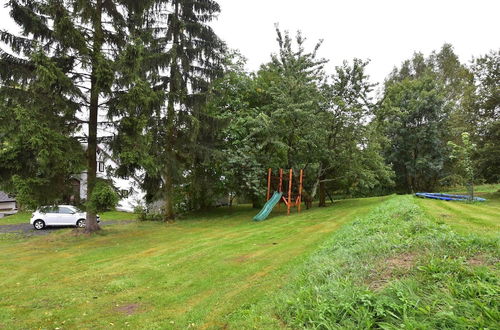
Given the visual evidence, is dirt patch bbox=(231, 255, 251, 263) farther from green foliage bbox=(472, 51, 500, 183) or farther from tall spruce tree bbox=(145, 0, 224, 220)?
green foliage bbox=(472, 51, 500, 183)

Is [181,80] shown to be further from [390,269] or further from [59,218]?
[390,269]

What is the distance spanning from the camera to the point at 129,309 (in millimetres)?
4426

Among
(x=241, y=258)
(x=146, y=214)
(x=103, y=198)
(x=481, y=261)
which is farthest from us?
(x=146, y=214)

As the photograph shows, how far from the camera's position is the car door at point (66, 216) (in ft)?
57.0

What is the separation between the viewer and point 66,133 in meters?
10.6

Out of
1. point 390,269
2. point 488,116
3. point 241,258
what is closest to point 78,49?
point 241,258

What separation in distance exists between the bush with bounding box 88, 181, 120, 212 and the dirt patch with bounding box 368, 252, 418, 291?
860 centimetres

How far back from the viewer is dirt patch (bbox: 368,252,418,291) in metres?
3.23

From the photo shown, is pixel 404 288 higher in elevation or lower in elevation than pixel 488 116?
lower

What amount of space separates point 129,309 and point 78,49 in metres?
9.49

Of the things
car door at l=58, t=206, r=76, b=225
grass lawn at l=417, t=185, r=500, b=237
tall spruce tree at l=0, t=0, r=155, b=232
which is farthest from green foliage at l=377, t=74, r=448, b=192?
car door at l=58, t=206, r=76, b=225

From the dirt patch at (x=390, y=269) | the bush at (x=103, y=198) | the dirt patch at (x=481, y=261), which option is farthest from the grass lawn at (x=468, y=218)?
the bush at (x=103, y=198)

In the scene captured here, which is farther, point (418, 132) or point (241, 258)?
point (418, 132)

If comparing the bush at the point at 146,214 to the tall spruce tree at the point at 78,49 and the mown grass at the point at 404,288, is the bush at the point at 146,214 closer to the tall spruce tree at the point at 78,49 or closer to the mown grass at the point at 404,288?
the tall spruce tree at the point at 78,49
